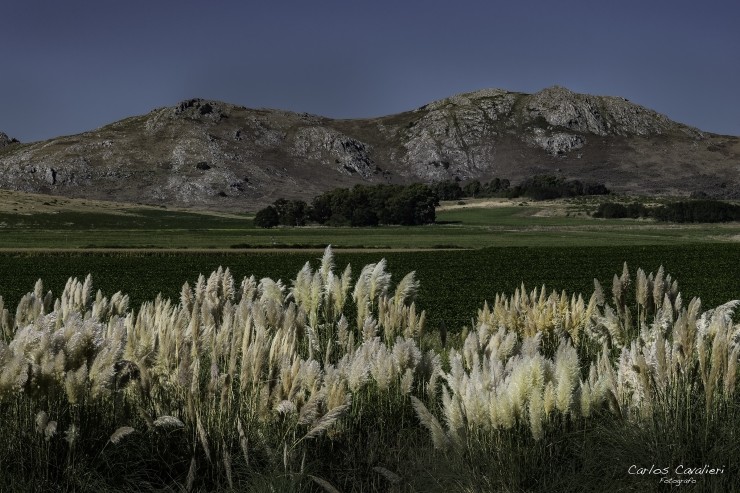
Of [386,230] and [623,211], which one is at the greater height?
[623,211]

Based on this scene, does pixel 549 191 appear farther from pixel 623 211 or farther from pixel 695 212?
pixel 695 212

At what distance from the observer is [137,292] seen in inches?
1309

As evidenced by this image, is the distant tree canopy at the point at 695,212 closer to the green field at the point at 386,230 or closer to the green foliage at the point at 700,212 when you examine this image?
A: the green foliage at the point at 700,212

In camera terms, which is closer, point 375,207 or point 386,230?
point 386,230

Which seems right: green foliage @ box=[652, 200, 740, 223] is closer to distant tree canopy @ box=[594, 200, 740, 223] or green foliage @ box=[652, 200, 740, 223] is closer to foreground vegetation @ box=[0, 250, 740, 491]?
distant tree canopy @ box=[594, 200, 740, 223]

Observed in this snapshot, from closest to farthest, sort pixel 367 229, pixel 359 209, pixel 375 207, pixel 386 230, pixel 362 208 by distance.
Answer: pixel 386 230 → pixel 367 229 → pixel 359 209 → pixel 362 208 → pixel 375 207

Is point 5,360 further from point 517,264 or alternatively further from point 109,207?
point 109,207

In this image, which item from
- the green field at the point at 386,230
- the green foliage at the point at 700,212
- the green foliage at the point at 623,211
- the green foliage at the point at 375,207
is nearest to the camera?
the green field at the point at 386,230

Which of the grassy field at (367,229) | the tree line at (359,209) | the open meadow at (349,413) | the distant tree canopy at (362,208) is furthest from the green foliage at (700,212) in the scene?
the open meadow at (349,413)

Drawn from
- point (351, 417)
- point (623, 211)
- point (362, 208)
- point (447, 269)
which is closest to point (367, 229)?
point (362, 208)

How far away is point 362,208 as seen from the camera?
13900 cm

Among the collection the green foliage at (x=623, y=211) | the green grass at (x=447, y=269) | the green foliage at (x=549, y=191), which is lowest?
the green grass at (x=447, y=269)

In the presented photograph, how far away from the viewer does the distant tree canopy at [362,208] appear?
137000 mm

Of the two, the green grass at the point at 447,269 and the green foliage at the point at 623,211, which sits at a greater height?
the green foliage at the point at 623,211
